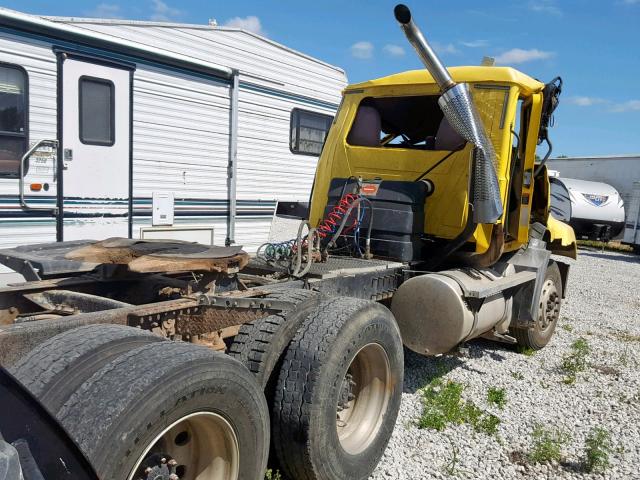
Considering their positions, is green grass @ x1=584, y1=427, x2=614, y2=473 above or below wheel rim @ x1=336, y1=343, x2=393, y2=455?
below

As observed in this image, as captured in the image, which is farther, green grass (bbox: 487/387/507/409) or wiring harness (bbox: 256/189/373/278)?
green grass (bbox: 487/387/507/409)

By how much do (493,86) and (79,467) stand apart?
4.26 meters

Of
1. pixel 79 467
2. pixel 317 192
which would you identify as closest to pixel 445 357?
pixel 317 192

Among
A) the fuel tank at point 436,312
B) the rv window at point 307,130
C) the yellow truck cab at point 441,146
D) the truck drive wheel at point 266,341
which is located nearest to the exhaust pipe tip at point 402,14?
the yellow truck cab at point 441,146

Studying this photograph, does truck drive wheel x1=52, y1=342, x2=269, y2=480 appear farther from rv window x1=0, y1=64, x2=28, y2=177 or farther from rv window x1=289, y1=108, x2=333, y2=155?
rv window x1=289, y1=108, x2=333, y2=155

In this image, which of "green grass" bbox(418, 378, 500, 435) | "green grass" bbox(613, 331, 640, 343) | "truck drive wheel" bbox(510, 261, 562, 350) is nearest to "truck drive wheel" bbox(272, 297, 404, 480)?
"green grass" bbox(418, 378, 500, 435)

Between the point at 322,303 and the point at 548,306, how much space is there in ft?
12.6

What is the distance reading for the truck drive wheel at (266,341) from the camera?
278 centimetres

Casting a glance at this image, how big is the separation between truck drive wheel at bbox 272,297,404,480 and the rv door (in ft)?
12.3

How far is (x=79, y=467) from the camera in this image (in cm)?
154

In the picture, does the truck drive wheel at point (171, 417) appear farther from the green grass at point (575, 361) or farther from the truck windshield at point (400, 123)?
the green grass at point (575, 361)

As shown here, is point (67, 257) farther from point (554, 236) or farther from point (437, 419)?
point (554, 236)

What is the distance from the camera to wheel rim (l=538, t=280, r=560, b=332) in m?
6.00

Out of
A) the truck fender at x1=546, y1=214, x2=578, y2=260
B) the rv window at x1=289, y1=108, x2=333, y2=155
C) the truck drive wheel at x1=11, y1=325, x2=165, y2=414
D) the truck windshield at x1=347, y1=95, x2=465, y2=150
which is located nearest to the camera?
the truck drive wheel at x1=11, y1=325, x2=165, y2=414
